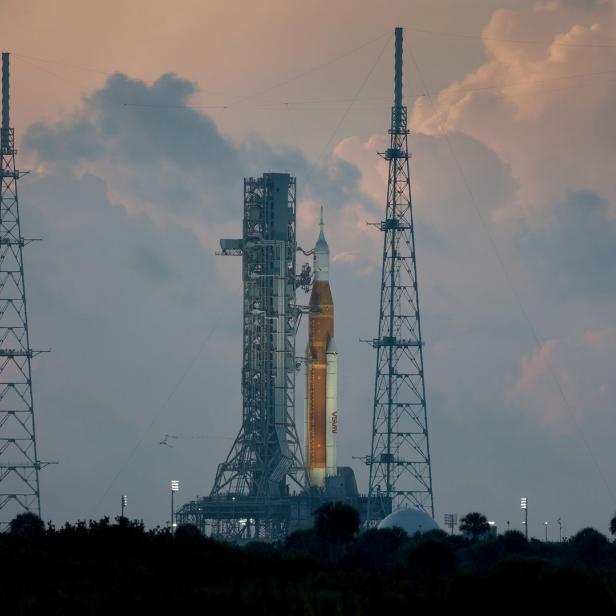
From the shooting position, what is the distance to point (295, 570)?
9856 cm

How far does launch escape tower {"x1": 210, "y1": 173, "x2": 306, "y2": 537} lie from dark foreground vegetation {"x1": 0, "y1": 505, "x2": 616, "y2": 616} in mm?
51558

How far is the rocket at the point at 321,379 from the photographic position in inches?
6762

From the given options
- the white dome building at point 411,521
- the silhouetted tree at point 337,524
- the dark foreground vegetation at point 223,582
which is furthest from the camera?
the white dome building at point 411,521

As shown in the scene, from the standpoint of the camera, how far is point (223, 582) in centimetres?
8906

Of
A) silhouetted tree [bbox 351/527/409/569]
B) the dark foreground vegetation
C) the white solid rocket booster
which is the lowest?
the dark foreground vegetation

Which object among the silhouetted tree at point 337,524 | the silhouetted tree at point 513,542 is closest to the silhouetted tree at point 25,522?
the silhouetted tree at point 337,524

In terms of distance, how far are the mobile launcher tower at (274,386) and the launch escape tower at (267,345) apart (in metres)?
0.07

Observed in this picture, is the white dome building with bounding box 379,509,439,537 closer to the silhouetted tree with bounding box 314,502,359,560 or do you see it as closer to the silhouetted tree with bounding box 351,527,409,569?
the silhouetted tree with bounding box 351,527,409,569

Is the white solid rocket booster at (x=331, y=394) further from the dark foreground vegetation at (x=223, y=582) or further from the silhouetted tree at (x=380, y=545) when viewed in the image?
the dark foreground vegetation at (x=223, y=582)

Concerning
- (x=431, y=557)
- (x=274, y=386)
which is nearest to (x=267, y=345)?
(x=274, y=386)

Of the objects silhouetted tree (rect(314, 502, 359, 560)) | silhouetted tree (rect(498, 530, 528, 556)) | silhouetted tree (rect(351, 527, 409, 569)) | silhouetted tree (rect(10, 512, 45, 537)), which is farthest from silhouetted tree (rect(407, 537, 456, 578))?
silhouetted tree (rect(10, 512, 45, 537))

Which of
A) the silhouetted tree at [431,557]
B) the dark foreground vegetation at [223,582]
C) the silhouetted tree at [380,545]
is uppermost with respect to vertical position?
the silhouetted tree at [380,545]

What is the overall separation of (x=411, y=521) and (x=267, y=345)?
17.5 m

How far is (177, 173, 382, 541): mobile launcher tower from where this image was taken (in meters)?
170
